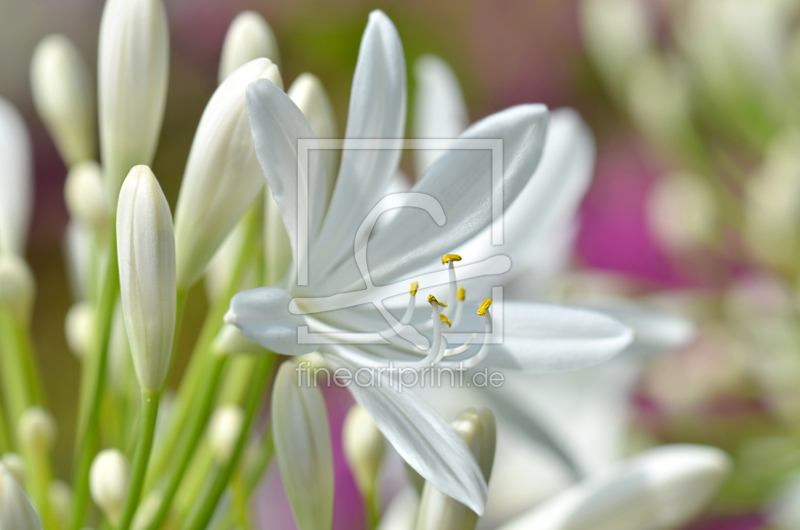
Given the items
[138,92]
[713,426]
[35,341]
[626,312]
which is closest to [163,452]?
[138,92]

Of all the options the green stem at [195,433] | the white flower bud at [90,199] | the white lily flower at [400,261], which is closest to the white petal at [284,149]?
A: the white lily flower at [400,261]

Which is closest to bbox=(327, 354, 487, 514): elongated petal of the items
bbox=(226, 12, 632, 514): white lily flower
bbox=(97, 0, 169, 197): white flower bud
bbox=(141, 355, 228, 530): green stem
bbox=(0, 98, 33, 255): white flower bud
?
bbox=(226, 12, 632, 514): white lily flower

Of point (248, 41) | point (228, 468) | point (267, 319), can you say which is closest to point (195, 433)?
point (228, 468)

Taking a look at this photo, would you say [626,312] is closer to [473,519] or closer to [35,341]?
[473,519]

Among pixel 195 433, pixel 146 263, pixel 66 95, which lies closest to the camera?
pixel 146 263

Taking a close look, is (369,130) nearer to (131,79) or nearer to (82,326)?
(131,79)

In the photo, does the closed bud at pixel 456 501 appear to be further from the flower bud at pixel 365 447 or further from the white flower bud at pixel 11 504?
the white flower bud at pixel 11 504

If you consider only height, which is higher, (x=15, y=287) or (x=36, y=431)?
(x=15, y=287)

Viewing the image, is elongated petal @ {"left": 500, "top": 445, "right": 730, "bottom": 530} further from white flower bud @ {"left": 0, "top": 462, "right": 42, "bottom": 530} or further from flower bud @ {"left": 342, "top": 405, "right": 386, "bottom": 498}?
white flower bud @ {"left": 0, "top": 462, "right": 42, "bottom": 530}
